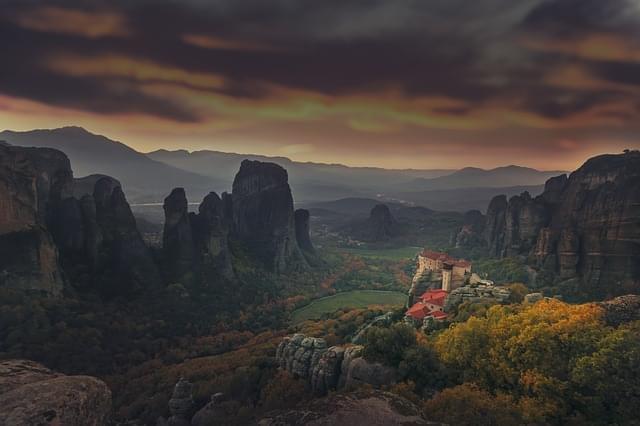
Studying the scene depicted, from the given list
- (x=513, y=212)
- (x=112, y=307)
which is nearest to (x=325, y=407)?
(x=112, y=307)

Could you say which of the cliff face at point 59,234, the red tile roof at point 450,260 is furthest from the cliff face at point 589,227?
the cliff face at point 59,234

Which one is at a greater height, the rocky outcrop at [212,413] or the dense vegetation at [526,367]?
the dense vegetation at [526,367]

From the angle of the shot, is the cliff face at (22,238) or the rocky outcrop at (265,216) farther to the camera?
the rocky outcrop at (265,216)

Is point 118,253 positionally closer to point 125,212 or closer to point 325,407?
point 125,212

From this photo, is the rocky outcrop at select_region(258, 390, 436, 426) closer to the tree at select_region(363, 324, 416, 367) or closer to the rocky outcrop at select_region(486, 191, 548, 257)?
the tree at select_region(363, 324, 416, 367)

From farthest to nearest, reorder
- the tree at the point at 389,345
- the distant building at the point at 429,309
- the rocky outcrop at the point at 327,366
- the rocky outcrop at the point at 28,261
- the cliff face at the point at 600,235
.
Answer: the cliff face at the point at 600,235 → the rocky outcrop at the point at 28,261 → the distant building at the point at 429,309 → the tree at the point at 389,345 → the rocky outcrop at the point at 327,366

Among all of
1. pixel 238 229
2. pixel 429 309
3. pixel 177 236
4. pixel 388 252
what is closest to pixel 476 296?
pixel 429 309

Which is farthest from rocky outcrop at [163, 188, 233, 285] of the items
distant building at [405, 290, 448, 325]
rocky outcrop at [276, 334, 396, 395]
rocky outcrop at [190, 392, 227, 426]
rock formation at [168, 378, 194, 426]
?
distant building at [405, 290, 448, 325]

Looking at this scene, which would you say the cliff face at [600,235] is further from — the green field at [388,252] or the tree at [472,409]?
the green field at [388,252]
